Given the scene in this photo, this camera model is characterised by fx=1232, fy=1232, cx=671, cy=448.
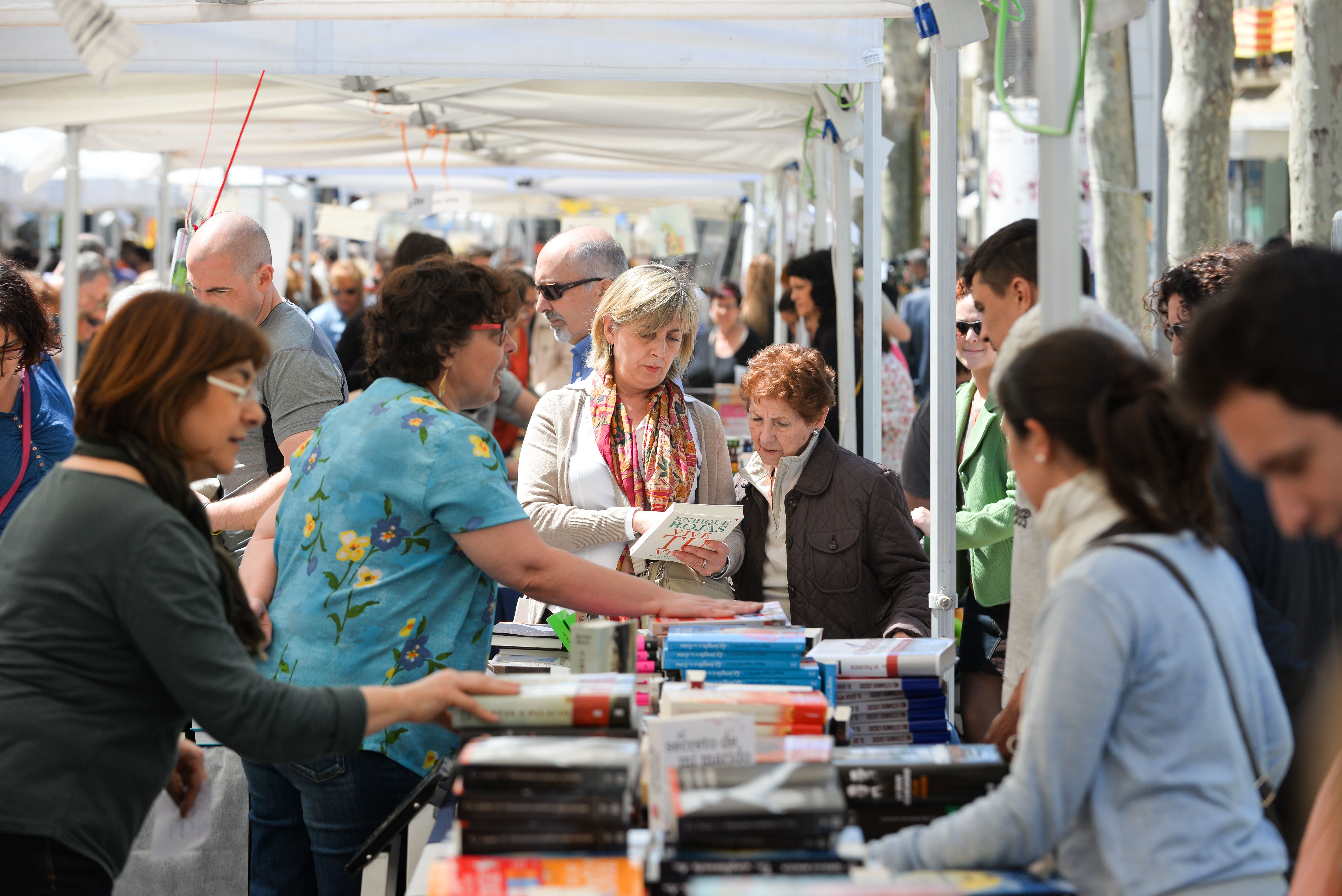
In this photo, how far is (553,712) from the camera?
1.95m

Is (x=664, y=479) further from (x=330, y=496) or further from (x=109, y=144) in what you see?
(x=109, y=144)

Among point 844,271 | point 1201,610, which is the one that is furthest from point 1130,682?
point 844,271

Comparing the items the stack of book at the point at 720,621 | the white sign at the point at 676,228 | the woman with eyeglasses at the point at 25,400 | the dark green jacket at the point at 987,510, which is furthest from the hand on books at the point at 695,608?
the white sign at the point at 676,228

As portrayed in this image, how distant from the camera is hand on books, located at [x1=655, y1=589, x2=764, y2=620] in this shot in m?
2.55

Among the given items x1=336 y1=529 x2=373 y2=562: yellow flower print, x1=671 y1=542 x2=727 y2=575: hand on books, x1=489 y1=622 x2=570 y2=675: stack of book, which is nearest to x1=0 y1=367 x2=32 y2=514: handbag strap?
x1=489 y1=622 x2=570 y2=675: stack of book

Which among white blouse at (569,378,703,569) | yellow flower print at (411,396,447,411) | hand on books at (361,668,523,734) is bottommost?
hand on books at (361,668,523,734)

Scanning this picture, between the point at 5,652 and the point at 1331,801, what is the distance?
6.35 ft

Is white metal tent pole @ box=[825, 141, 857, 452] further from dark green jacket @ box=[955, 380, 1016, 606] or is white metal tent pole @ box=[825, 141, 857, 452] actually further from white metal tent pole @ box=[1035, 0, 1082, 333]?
white metal tent pole @ box=[1035, 0, 1082, 333]

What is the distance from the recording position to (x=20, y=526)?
5.85 ft

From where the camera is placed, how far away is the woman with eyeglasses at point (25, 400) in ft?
10.6

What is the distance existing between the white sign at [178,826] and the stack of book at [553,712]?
1.82 feet

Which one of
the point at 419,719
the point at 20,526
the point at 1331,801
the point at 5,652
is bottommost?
the point at 1331,801

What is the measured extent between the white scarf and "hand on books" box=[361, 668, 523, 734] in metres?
0.86

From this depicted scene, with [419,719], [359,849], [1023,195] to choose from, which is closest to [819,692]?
[419,719]
